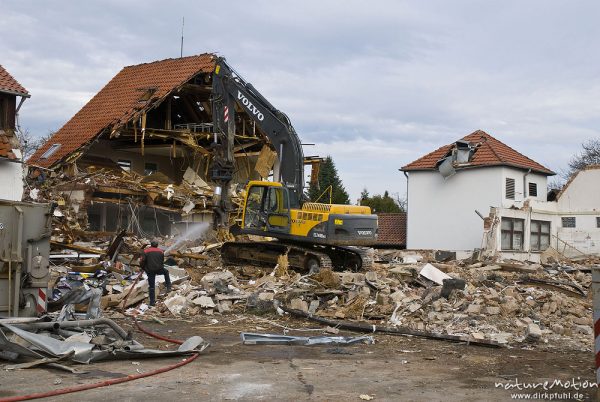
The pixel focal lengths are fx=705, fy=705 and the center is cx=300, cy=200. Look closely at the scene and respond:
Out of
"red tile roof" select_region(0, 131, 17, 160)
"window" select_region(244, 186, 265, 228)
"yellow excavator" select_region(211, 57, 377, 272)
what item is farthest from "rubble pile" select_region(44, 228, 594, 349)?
"red tile roof" select_region(0, 131, 17, 160)

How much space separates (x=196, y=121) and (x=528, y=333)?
24.1 metres

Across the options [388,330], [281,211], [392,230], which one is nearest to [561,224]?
[392,230]

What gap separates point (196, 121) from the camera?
109ft

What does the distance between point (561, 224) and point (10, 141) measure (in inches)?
975

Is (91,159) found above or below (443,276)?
above

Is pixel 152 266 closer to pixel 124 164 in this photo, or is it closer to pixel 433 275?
pixel 433 275

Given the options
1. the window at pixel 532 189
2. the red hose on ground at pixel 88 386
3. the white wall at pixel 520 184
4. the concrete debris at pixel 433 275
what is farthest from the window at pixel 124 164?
the red hose on ground at pixel 88 386

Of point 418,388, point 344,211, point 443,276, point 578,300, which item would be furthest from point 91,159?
point 418,388

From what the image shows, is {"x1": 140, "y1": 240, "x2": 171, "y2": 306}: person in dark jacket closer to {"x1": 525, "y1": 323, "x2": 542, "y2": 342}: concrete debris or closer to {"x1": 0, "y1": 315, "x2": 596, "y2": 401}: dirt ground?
{"x1": 0, "y1": 315, "x2": 596, "y2": 401}: dirt ground

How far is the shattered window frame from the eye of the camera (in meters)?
31.4

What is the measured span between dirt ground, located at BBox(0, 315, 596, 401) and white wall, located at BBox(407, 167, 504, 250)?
20.6 meters

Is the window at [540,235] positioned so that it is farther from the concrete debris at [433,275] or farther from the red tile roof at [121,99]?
the red tile roof at [121,99]

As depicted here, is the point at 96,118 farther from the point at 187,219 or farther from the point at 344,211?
the point at 344,211

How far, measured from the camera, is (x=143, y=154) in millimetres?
31578
